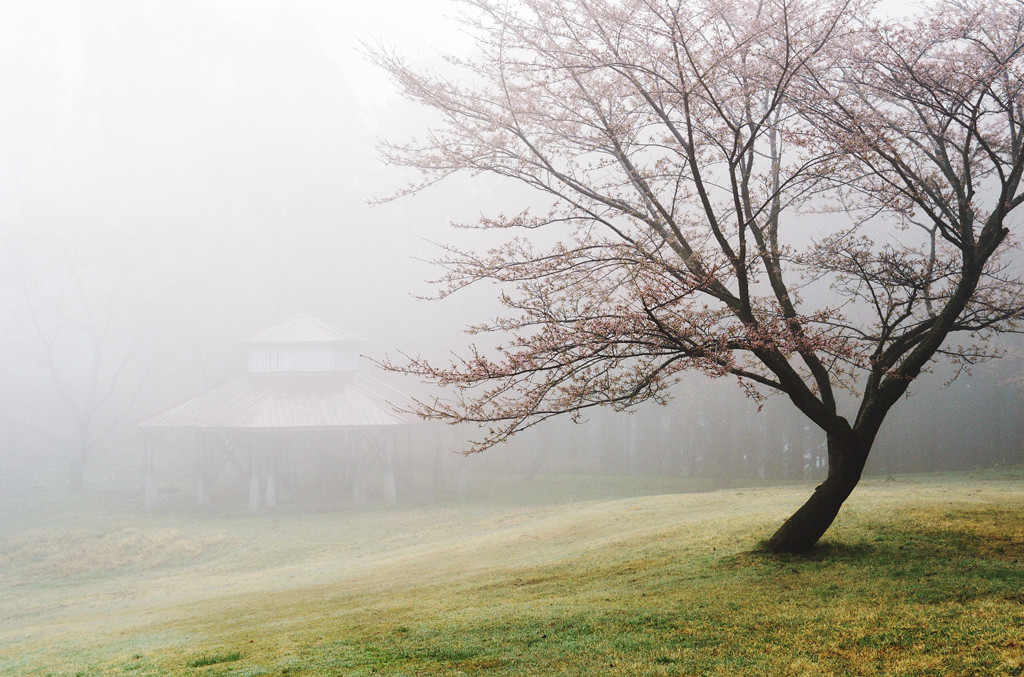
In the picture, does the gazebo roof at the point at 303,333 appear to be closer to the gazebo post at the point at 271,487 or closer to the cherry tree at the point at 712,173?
the gazebo post at the point at 271,487

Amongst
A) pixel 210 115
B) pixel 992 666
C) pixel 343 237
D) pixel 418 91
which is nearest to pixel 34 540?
pixel 418 91

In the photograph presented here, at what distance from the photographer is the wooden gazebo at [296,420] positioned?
1009 inches

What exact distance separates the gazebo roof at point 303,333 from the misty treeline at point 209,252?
8.58 m

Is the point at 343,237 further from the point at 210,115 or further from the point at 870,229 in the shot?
the point at 870,229

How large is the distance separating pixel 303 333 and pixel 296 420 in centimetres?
415

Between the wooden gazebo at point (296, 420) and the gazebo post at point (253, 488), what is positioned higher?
the wooden gazebo at point (296, 420)

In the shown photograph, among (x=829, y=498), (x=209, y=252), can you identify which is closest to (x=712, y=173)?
(x=829, y=498)

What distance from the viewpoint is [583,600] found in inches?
336

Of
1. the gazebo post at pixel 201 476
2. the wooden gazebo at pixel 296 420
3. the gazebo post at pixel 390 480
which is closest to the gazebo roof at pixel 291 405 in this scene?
the wooden gazebo at pixel 296 420

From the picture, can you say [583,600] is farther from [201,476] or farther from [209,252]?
[209,252]

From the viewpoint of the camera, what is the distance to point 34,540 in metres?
21.3

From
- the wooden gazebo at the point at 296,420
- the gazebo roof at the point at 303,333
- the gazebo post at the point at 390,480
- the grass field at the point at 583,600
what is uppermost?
the gazebo roof at the point at 303,333

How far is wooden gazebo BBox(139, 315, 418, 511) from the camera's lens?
25.6 m

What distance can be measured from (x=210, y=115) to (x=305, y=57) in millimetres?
5967
